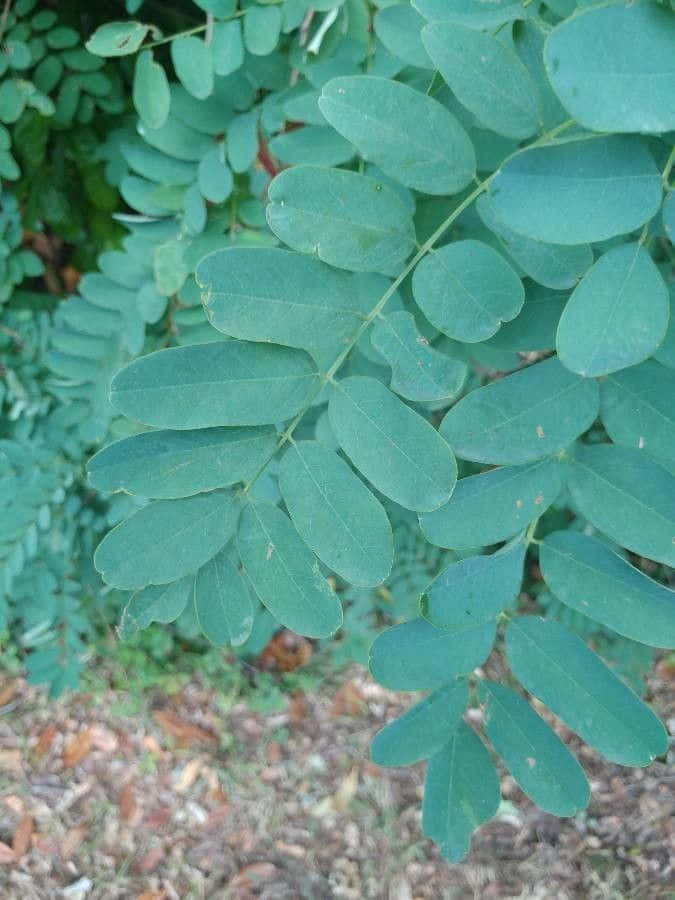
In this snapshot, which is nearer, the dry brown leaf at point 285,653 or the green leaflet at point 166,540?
the green leaflet at point 166,540

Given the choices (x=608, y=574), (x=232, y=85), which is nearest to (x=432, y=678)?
(x=608, y=574)

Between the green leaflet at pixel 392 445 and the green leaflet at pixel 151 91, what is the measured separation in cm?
45

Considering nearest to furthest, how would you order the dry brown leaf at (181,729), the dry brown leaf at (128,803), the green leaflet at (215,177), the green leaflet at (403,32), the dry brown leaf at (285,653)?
the green leaflet at (403,32)
the green leaflet at (215,177)
the dry brown leaf at (128,803)
the dry brown leaf at (181,729)
the dry brown leaf at (285,653)

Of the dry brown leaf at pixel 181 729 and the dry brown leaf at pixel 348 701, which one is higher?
the dry brown leaf at pixel 181 729

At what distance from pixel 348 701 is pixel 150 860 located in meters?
0.45

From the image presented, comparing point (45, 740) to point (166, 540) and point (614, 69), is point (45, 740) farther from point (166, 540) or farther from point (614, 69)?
point (614, 69)

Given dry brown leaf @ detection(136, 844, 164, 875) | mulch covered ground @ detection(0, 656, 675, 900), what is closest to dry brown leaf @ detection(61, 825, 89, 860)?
mulch covered ground @ detection(0, 656, 675, 900)

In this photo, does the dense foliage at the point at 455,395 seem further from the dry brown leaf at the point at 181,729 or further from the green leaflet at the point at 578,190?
the dry brown leaf at the point at 181,729

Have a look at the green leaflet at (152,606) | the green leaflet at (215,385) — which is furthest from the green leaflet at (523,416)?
the green leaflet at (152,606)

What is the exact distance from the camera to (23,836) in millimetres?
1490

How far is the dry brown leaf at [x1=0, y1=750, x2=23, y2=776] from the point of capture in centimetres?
160

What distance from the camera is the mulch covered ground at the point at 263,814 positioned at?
1.44 meters

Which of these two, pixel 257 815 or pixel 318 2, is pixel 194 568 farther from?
pixel 257 815

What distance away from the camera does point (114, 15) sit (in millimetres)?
1238
